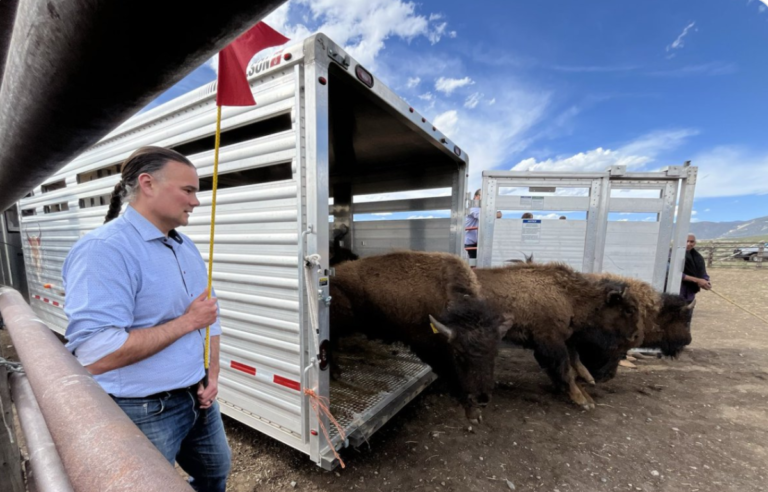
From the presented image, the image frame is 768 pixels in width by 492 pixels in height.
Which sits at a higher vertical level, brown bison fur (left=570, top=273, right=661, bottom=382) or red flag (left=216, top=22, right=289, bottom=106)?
red flag (left=216, top=22, right=289, bottom=106)

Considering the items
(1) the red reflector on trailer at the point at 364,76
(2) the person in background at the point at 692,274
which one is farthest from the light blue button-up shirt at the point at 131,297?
(2) the person in background at the point at 692,274

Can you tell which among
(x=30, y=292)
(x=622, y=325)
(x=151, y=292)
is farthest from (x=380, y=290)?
(x=30, y=292)

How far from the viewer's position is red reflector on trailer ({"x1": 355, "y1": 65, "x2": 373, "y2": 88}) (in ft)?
9.00

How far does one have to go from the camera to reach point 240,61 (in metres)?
1.93

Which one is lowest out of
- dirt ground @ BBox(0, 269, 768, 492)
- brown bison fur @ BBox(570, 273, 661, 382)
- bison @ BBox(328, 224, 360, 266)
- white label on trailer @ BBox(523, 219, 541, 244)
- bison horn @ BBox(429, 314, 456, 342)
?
dirt ground @ BBox(0, 269, 768, 492)

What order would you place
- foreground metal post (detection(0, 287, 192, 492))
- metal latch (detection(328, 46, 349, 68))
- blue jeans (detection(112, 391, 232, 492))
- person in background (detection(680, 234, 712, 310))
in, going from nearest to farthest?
foreground metal post (detection(0, 287, 192, 492)) < blue jeans (detection(112, 391, 232, 492)) < metal latch (detection(328, 46, 349, 68)) < person in background (detection(680, 234, 712, 310))

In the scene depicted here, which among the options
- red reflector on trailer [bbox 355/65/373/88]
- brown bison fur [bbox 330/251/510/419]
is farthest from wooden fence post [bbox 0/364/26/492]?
brown bison fur [bbox 330/251/510/419]

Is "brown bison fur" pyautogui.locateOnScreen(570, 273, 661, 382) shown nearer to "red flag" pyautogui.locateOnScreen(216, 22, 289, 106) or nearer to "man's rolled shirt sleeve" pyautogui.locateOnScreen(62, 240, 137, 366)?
"red flag" pyautogui.locateOnScreen(216, 22, 289, 106)

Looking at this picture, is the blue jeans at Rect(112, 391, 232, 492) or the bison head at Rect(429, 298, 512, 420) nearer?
the blue jeans at Rect(112, 391, 232, 492)

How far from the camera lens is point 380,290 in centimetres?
475

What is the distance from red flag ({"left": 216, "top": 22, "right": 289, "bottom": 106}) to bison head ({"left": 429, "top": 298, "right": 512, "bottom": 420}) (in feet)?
10.4

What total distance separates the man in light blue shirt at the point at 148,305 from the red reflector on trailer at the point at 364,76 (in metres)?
1.74

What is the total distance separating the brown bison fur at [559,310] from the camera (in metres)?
4.83

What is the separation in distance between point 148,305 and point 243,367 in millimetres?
1887
